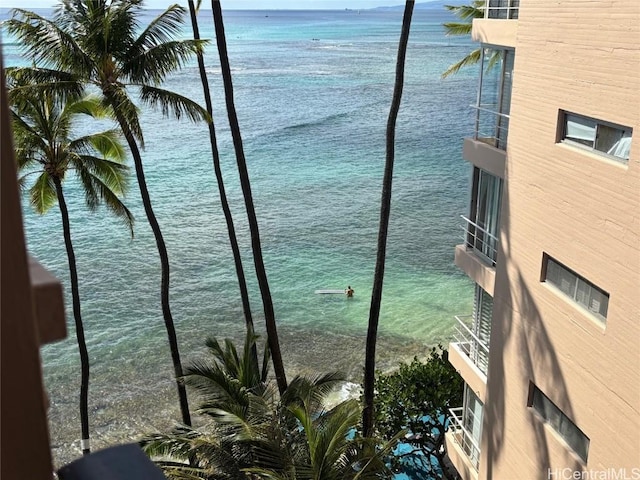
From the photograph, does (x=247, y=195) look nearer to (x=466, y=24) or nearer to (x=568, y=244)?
(x=568, y=244)

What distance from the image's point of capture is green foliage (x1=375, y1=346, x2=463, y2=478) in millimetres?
17562

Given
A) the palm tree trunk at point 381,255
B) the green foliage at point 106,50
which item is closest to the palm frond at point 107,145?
the green foliage at point 106,50

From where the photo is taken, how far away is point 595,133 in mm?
9516

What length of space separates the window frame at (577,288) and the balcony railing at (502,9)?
4.59 metres

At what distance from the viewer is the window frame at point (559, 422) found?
1020 centimetres

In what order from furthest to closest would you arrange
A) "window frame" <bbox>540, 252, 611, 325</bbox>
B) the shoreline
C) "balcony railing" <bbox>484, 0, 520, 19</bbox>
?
1. the shoreline
2. "balcony railing" <bbox>484, 0, 520, 19</bbox>
3. "window frame" <bbox>540, 252, 611, 325</bbox>

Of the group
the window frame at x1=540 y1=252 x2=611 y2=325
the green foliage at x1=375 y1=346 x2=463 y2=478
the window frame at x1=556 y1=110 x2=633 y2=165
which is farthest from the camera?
the green foliage at x1=375 y1=346 x2=463 y2=478

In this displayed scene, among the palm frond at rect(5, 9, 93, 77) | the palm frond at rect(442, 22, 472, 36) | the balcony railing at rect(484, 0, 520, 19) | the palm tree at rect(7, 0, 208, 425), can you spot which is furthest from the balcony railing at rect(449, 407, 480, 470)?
the palm frond at rect(442, 22, 472, 36)

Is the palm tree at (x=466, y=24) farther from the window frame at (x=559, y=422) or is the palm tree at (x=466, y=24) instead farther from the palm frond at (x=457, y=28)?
the window frame at (x=559, y=422)

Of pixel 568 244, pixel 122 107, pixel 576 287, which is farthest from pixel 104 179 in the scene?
pixel 576 287

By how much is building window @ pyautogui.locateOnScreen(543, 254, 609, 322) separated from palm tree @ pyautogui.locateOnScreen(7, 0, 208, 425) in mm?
8817

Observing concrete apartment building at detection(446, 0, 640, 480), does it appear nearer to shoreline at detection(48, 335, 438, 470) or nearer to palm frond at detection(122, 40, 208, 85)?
palm frond at detection(122, 40, 208, 85)

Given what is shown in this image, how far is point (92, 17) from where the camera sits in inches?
645

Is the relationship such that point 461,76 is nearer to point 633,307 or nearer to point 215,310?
point 215,310
